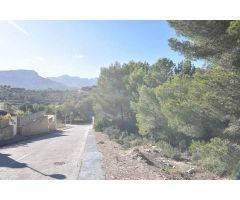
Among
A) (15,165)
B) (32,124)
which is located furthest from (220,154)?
(32,124)

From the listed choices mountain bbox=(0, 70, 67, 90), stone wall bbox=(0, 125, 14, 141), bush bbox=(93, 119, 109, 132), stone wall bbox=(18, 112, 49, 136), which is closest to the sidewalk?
stone wall bbox=(0, 125, 14, 141)

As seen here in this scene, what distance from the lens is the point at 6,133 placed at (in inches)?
953

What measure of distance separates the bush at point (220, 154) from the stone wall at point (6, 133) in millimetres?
15518

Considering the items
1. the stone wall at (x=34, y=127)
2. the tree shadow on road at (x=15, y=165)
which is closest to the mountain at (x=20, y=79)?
the stone wall at (x=34, y=127)

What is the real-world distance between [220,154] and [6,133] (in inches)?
696

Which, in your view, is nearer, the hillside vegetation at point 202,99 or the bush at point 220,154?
the hillside vegetation at point 202,99

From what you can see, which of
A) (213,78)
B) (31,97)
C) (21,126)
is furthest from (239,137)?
(31,97)

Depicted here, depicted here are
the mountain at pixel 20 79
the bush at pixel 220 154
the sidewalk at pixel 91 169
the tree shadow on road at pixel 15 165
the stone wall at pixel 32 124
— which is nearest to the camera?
the sidewalk at pixel 91 169

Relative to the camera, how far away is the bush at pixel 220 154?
1114cm

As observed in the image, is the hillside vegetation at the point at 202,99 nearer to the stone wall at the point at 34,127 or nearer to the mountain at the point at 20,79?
the stone wall at the point at 34,127

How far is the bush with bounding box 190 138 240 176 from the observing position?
36.6ft
